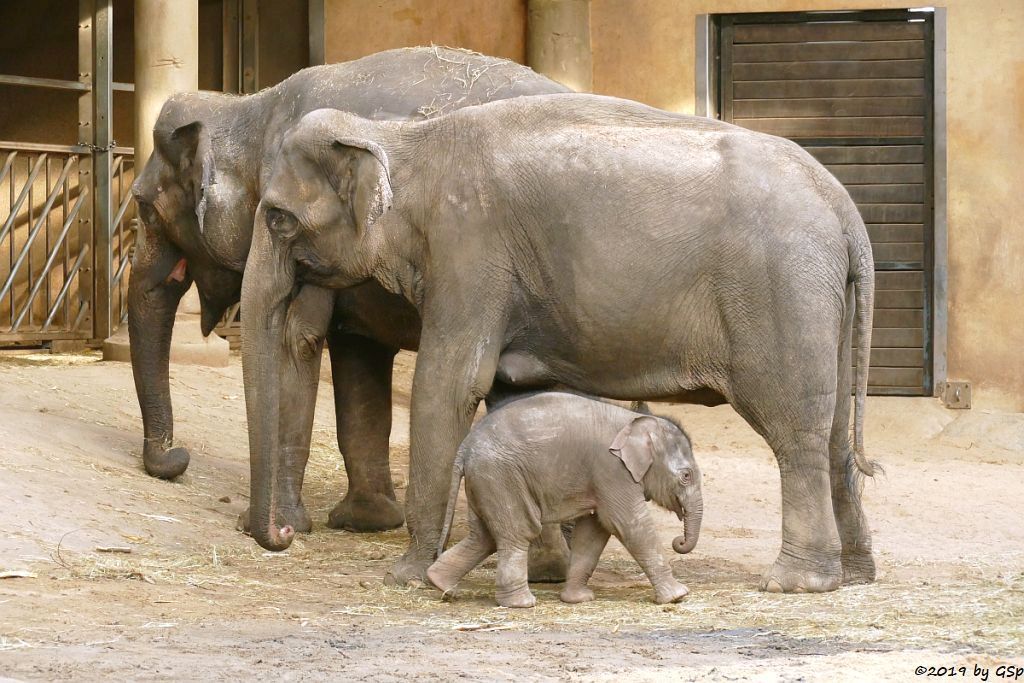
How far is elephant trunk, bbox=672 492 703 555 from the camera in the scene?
5.61 m

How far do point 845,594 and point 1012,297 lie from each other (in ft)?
22.1

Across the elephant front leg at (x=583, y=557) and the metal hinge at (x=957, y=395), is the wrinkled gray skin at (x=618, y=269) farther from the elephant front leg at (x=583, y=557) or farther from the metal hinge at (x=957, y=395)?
the metal hinge at (x=957, y=395)

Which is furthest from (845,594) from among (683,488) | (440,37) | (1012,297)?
(440,37)

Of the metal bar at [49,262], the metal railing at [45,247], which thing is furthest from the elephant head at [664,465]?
the metal bar at [49,262]

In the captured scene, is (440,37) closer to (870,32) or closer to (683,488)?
(870,32)

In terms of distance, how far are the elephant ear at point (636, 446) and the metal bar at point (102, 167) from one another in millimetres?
7492

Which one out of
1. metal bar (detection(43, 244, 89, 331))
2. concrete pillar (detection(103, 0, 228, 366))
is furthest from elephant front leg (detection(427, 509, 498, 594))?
metal bar (detection(43, 244, 89, 331))

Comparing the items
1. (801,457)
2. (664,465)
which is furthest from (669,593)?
(801,457)

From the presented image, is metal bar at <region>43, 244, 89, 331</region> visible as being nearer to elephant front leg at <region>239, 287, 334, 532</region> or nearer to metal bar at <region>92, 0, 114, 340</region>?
metal bar at <region>92, 0, 114, 340</region>

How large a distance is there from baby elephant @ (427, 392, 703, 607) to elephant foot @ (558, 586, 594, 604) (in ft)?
0.04

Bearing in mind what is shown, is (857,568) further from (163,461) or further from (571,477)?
(163,461)

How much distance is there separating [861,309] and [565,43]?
6.83m

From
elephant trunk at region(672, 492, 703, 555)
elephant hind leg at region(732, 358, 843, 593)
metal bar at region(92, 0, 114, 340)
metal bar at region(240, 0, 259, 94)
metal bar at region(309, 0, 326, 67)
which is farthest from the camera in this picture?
metal bar at region(240, 0, 259, 94)

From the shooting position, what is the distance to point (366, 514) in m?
7.52
